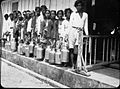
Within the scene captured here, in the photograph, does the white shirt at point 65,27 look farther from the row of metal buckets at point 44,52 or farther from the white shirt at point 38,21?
the white shirt at point 38,21

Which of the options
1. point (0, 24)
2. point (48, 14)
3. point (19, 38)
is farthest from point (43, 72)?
point (0, 24)

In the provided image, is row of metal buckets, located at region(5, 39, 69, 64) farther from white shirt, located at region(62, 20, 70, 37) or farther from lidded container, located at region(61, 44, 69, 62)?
white shirt, located at region(62, 20, 70, 37)

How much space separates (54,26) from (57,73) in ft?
6.21

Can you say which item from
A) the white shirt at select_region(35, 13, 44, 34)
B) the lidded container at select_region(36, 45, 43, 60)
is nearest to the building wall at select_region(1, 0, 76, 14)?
the white shirt at select_region(35, 13, 44, 34)

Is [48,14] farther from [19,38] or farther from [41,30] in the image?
[19,38]

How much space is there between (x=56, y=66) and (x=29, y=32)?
2708mm

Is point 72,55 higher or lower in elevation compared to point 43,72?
higher

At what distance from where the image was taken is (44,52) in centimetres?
746

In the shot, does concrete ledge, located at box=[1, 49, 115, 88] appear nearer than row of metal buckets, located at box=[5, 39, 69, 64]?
Yes

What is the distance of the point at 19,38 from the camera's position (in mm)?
9180

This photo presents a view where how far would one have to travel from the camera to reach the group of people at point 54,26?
5.48 m

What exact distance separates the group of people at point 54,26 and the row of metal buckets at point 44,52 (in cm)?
23

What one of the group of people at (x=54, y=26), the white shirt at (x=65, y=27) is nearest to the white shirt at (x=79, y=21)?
the group of people at (x=54, y=26)

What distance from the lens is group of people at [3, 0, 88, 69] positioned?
5.48m
